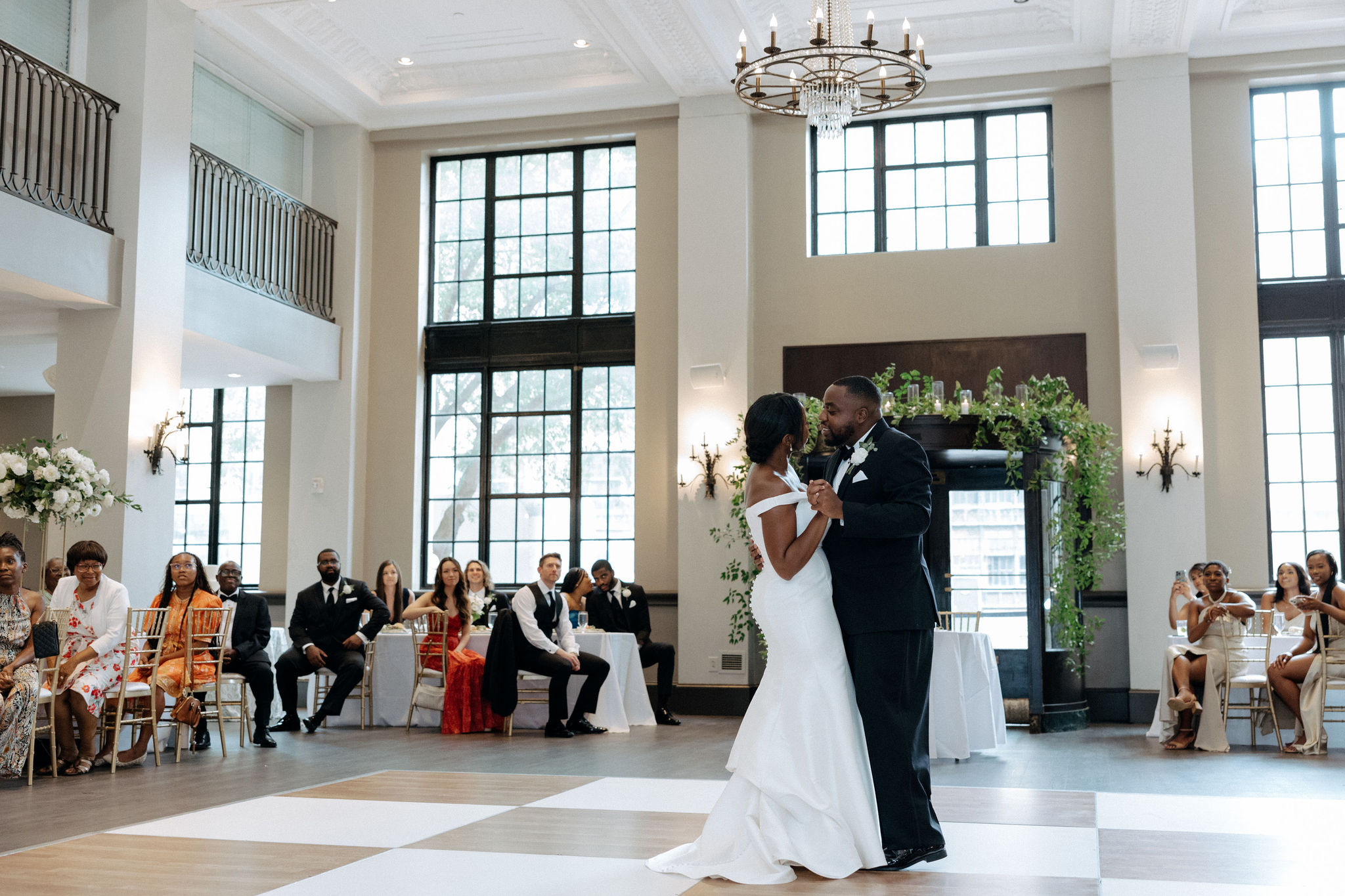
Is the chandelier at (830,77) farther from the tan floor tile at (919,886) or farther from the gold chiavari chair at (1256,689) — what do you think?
the tan floor tile at (919,886)

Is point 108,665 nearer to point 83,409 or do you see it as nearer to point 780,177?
point 83,409

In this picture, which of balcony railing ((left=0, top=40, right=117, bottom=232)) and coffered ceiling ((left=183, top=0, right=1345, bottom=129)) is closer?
balcony railing ((left=0, top=40, right=117, bottom=232))

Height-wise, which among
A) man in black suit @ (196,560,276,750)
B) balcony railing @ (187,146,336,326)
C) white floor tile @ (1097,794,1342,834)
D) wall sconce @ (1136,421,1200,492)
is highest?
balcony railing @ (187,146,336,326)

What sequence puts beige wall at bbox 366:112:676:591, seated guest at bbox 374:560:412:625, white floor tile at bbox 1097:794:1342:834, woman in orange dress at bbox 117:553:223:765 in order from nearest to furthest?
1. white floor tile at bbox 1097:794:1342:834
2. woman in orange dress at bbox 117:553:223:765
3. seated guest at bbox 374:560:412:625
4. beige wall at bbox 366:112:676:591

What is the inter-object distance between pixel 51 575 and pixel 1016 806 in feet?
20.1

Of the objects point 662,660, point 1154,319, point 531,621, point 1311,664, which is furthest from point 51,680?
point 1154,319

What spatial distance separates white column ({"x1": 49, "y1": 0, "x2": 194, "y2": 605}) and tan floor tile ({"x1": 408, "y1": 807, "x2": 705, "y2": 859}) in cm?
483

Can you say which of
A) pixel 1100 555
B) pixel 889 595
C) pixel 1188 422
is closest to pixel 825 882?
pixel 889 595

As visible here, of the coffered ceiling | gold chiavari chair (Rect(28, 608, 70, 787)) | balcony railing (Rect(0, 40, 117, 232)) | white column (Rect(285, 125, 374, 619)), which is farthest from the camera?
white column (Rect(285, 125, 374, 619))

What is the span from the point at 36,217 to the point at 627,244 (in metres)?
5.32

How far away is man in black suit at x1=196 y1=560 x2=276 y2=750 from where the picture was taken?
7.93 meters

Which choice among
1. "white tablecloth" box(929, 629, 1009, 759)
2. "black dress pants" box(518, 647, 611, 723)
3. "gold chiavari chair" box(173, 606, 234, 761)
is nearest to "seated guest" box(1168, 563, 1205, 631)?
"white tablecloth" box(929, 629, 1009, 759)

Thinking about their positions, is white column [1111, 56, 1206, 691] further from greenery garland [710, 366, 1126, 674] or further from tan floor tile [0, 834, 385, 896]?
tan floor tile [0, 834, 385, 896]

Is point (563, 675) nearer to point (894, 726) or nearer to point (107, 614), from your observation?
point (107, 614)
